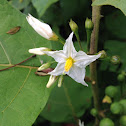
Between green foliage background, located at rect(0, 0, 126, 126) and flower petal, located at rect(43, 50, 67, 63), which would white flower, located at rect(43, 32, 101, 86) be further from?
green foliage background, located at rect(0, 0, 126, 126)

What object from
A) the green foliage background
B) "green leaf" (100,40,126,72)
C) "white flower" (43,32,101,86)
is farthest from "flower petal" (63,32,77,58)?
"green leaf" (100,40,126,72)

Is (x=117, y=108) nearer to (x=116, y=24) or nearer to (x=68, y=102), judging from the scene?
(x=68, y=102)

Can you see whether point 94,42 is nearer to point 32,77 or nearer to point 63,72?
point 63,72

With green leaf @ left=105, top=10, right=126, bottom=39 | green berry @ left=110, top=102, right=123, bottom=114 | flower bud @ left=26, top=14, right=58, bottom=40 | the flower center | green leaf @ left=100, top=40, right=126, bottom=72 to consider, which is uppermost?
flower bud @ left=26, top=14, right=58, bottom=40

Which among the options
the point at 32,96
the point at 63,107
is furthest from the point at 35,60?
the point at 63,107

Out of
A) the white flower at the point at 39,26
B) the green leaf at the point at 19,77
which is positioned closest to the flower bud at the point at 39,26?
the white flower at the point at 39,26

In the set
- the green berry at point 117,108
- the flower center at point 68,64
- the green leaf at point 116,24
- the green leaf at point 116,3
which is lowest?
the green berry at point 117,108

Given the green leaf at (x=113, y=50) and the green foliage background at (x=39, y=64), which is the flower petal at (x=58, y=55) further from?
the green leaf at (x=113, y=50)
